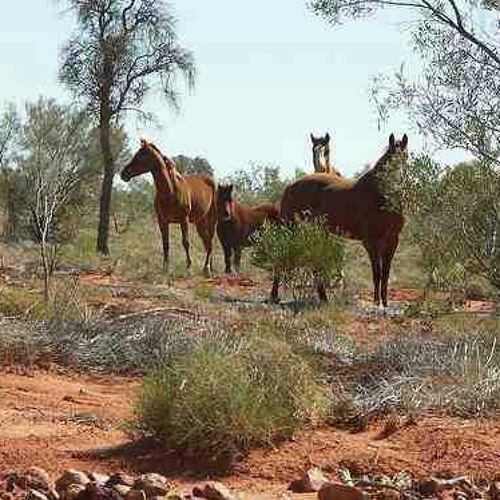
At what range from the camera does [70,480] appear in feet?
18.5

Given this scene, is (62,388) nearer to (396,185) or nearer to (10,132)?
(396,185)

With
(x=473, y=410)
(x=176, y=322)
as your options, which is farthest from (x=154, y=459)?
(x=176, y=322)

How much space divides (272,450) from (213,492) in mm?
1159

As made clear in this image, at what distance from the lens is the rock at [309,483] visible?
5.88 m

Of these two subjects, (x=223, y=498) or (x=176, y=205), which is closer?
(x=223, y=498)

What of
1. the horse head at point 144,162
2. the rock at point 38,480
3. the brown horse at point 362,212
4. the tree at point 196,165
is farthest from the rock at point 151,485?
the tree at point 196,165

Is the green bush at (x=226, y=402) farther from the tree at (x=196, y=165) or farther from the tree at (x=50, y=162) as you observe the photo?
the tree at (x=196, y=165)

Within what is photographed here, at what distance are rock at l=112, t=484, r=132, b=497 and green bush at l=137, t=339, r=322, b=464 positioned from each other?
97cm

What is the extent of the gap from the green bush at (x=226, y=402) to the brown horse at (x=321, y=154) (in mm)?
14118

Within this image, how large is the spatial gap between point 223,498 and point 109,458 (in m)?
1.30

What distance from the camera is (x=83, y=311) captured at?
11.8 metres

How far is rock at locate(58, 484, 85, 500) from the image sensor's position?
5.43 metres

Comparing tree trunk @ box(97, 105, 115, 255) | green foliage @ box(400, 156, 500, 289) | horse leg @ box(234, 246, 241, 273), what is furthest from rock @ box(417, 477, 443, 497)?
tree trunk @ box(97, 105, 115, 255)

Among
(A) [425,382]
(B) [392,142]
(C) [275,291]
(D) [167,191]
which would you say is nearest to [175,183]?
(D) [167,191]
